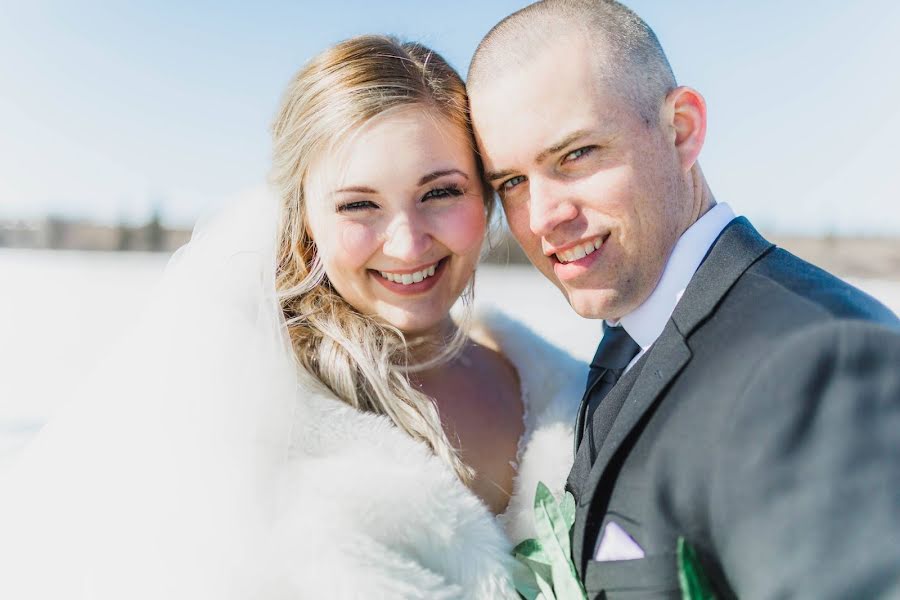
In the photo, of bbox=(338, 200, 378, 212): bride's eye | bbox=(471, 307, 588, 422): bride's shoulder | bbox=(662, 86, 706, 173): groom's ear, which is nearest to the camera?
bbox=(662, 86, 706, 173): groom's ear

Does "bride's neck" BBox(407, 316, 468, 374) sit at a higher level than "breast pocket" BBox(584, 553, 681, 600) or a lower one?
lower

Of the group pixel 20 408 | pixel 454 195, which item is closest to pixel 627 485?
pixel 454 195

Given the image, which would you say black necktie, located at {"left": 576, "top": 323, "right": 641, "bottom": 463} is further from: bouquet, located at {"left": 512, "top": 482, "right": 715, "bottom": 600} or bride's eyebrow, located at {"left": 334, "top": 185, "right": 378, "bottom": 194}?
bride's eyebrow, located at {"left": 334, "top": 185, "right": 378, "bottom": 194}

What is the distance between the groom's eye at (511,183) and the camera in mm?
2035

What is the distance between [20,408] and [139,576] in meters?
7.07

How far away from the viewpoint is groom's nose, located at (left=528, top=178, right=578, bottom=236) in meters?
1.93

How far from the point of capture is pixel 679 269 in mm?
1826

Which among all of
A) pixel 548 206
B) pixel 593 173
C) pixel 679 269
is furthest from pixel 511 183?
pixel 679 269

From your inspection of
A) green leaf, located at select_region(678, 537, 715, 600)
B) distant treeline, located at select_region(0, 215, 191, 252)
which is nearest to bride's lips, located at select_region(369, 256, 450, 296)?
green leaf, located at select_region(678, 537, 715, 600)

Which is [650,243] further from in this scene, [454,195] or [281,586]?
[281,586]

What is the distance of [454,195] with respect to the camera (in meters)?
2.19

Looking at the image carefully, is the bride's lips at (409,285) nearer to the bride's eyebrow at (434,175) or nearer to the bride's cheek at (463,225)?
the bride's cheek at (463,225)

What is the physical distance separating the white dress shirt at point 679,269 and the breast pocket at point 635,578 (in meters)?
0.52

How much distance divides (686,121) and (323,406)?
4.17 ft
